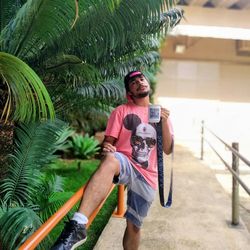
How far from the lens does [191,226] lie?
14.8ft

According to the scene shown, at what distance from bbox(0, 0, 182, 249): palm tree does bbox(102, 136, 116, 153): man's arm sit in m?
0.46

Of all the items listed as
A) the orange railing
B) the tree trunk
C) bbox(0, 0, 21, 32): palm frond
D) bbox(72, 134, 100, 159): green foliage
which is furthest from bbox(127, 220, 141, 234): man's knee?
bbox(72, 134, 100, 159): green foliage

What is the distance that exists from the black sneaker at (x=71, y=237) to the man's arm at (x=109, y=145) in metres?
0.53

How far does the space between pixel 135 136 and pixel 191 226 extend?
2.26m

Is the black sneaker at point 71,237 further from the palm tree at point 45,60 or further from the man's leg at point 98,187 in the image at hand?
the palm tree at point 45,60

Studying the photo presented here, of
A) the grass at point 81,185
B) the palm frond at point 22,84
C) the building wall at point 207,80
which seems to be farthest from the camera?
the building wall at point 207,80

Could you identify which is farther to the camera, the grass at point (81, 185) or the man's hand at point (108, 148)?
the grass at point (81, 185)

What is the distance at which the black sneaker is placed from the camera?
2004 mm

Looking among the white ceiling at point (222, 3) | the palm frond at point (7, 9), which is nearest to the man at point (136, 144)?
the palm frond at point (7, 9)

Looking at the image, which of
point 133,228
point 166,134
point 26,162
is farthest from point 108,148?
point 26,162

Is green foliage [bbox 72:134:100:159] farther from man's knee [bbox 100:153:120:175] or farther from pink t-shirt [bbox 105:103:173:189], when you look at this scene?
man's knee [bbox 100:153:120:175]

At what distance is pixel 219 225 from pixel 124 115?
2472 millimetres

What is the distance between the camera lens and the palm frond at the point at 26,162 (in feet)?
12.2

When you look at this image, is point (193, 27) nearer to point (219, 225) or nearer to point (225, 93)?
point (225, 93)
